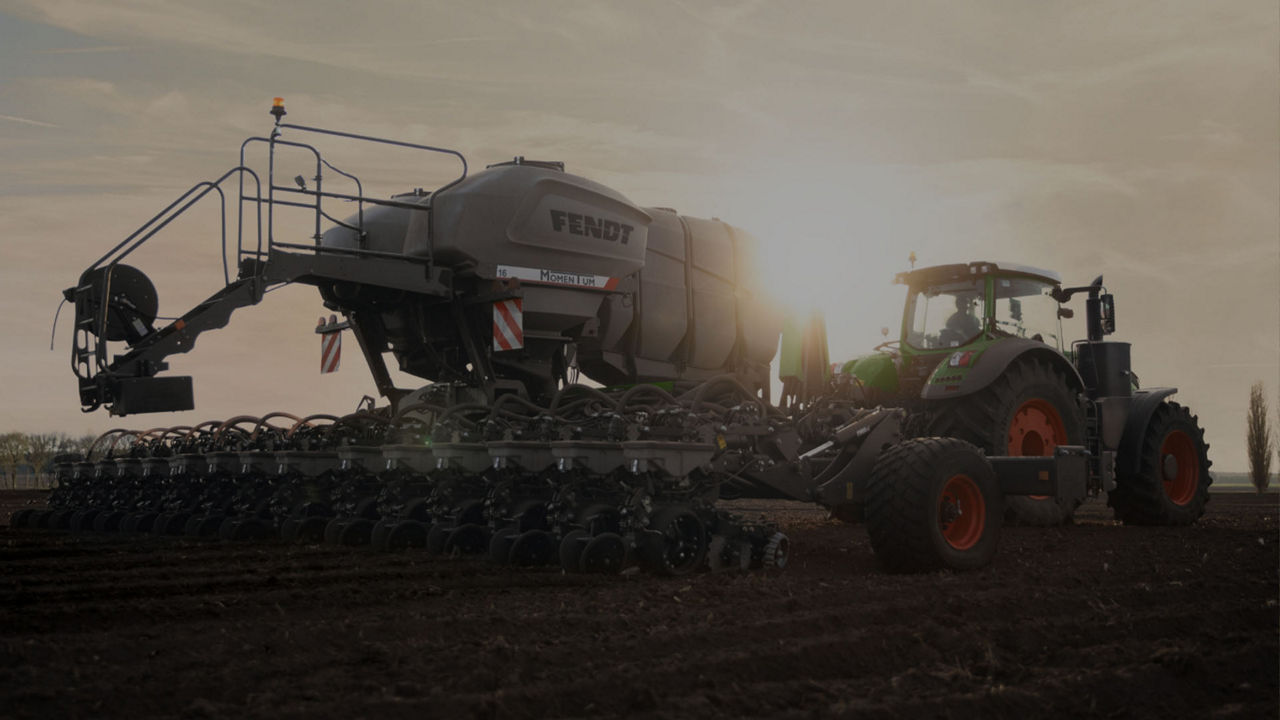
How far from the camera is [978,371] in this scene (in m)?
10.6

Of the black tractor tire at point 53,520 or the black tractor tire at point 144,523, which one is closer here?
the black tractor tire at point 144,523

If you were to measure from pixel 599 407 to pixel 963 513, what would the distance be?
11.3 ft

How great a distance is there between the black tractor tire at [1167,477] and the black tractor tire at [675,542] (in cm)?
637

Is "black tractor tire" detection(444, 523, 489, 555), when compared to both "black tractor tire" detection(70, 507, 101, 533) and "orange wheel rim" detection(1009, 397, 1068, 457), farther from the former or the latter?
"black tractor tire" detection(70, 507, 101, 533)

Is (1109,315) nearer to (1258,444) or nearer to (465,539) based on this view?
(465,539)

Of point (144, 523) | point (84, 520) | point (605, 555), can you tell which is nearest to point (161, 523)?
point (144, 523)

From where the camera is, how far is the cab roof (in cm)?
1156

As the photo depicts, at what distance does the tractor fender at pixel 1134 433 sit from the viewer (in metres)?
12.4

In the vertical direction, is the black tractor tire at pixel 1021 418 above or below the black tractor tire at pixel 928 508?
above

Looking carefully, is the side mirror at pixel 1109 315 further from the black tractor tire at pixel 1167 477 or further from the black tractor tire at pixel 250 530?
the black tractor tire at pixel 250 530

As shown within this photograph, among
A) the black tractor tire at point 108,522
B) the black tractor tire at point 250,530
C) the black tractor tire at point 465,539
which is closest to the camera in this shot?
the black tractor tire at point 465,539

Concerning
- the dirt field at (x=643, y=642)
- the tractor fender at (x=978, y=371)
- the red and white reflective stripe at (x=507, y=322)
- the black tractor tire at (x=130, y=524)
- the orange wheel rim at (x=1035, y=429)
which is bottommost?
the dirt field at (x=643, y=642)

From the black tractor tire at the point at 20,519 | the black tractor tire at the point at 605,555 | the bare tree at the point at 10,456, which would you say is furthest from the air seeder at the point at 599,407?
the bare tree at the point at 10,456

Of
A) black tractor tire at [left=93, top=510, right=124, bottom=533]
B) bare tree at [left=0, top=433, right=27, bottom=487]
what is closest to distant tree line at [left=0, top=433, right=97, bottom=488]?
bare tree at [left=0, top=433, right=27, bottom=487]
